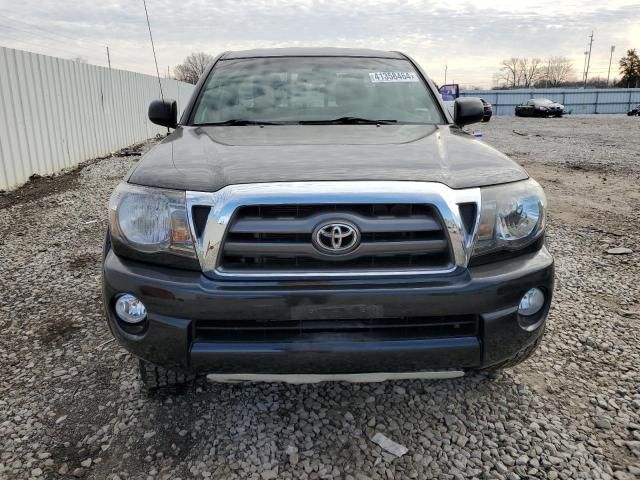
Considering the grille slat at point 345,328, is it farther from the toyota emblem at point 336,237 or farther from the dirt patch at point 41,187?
the dirt patch at point 41,187

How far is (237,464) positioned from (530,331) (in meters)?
1.31

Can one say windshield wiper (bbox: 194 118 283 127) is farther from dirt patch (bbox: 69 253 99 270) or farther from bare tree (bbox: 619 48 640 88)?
bare tree (bbox: 619 48 640 88)

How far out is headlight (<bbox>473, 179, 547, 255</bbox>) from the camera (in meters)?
1.94

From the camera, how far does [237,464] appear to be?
211 cm

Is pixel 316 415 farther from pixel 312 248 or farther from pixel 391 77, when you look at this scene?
pixel 391 77

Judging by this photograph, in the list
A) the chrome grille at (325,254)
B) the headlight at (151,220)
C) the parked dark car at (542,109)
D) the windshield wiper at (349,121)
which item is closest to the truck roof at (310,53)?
the windshield wiper at (349,121)

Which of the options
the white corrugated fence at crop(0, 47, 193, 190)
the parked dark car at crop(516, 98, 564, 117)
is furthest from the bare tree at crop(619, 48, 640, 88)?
the white corrugated fence at crop(0, 47, 193, 190)

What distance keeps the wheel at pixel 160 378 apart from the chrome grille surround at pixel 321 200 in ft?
2.39

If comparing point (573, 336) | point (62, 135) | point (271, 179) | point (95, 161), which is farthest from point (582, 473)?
point (95, 161)

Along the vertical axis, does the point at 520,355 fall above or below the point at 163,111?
below

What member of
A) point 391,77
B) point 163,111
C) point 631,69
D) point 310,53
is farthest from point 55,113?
point 631,69

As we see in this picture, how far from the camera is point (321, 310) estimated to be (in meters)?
1.86

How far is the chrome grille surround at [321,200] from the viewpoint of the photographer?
1832 millimetres

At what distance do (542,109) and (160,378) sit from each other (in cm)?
3637
